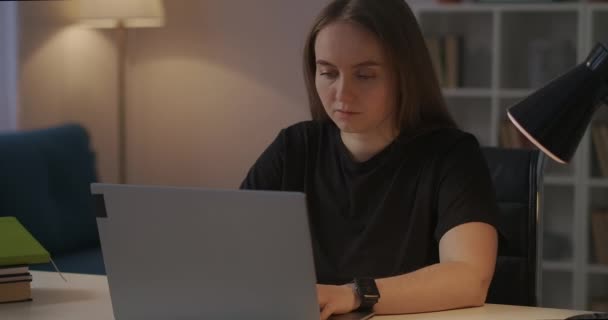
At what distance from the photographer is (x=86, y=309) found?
1649mm

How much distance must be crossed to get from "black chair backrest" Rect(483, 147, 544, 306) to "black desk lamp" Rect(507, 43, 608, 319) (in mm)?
684

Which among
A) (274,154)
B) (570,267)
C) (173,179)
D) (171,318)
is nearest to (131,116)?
(173,179)

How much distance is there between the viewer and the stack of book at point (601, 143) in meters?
3.84

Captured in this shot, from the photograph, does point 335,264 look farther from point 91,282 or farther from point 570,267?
point 570,267

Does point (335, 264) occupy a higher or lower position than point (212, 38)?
lower

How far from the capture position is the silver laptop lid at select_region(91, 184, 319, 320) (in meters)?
1.33

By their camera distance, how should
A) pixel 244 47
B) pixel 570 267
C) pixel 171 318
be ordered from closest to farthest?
pixel 171 318 < pixel 570 267 < pixel 244 47

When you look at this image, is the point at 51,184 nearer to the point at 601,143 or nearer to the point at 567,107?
the point at 601,143

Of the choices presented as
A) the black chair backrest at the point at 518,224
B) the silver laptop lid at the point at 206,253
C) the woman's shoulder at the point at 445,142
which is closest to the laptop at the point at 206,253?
the silver laptop lid at the point at 206,253

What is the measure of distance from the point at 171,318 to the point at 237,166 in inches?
124

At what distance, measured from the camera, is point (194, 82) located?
4.63m

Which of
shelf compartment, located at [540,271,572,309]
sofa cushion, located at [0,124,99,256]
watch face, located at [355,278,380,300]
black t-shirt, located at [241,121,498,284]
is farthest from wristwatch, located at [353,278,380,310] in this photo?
shelf compartment, located at [540,271,572,309]

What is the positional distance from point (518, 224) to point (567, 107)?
2.56 ft

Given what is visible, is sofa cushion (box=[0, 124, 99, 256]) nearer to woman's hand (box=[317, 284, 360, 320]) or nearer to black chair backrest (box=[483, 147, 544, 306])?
black chair backrest (box=[483, 147, 544, 306])
